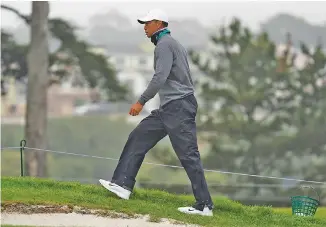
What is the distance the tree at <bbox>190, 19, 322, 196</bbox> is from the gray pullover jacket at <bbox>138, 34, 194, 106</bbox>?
850 inches

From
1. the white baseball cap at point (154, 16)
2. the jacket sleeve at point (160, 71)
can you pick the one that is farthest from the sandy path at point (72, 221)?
the white baseball cap at point (154, 16)

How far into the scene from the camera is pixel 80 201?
9.74 meters

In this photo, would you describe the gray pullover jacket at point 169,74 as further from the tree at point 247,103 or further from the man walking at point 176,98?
the tree at point 247,103

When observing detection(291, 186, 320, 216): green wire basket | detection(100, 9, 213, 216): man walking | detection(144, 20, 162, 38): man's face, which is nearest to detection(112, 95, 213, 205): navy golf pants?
detection(100, 9, 213, 216): man walking

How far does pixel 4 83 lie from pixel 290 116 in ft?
30.3

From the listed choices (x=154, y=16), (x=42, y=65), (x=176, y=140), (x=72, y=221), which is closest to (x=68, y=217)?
(x=72, y=221)

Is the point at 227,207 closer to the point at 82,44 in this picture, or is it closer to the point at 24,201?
the point at 24,201

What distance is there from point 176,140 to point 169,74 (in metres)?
0.67

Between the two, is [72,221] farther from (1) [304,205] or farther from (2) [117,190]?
(1) [304,205]

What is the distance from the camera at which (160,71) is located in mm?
9641

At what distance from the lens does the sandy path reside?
9.11 meters

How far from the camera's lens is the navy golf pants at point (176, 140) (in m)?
9.82

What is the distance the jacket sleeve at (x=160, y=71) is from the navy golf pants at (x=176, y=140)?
0.94ft

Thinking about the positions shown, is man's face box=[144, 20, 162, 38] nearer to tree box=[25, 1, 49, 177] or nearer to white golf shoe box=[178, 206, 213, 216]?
white golf shoe box=[178, 206, 213, 216]
